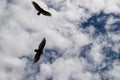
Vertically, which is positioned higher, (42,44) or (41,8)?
(41,8)

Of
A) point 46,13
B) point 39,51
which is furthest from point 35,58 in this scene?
point 46,13

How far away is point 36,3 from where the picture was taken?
87.4 m

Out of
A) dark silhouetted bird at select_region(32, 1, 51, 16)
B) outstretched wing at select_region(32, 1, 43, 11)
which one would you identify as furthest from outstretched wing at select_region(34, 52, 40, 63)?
outstretched wing at select_region(32, 1, 43, 11)

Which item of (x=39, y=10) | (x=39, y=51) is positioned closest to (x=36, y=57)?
(x=39, y=51)

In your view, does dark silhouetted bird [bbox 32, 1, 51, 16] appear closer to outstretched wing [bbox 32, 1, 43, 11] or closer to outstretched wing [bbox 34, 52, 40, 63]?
outstretched wing [bbox 32, 1, 43, 11]

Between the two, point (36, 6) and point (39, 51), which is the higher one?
point (36, 6)

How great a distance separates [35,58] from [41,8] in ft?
33.1

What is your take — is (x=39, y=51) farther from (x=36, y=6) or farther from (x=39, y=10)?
(x=36, y=6)

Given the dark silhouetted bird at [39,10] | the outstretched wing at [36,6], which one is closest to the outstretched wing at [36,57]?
the dark silhouetted bird at [39,10]

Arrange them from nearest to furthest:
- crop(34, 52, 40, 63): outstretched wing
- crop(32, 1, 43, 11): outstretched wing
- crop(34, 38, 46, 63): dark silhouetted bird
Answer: crop(34, 52, 40, 63): outstretched wing
crop(34, 38, 46, 63): dark silhouetted bird
crop(32, 1, 43, 11): outstretched wing

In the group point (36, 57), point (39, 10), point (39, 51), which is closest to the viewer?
point (36, 57)

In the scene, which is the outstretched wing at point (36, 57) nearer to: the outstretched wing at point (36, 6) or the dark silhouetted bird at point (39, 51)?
the dark silhouetted bird at point (39, 51)

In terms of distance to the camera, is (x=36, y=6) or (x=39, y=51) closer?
(x=39, y=51)

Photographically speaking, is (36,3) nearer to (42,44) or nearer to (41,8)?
(41,8)
